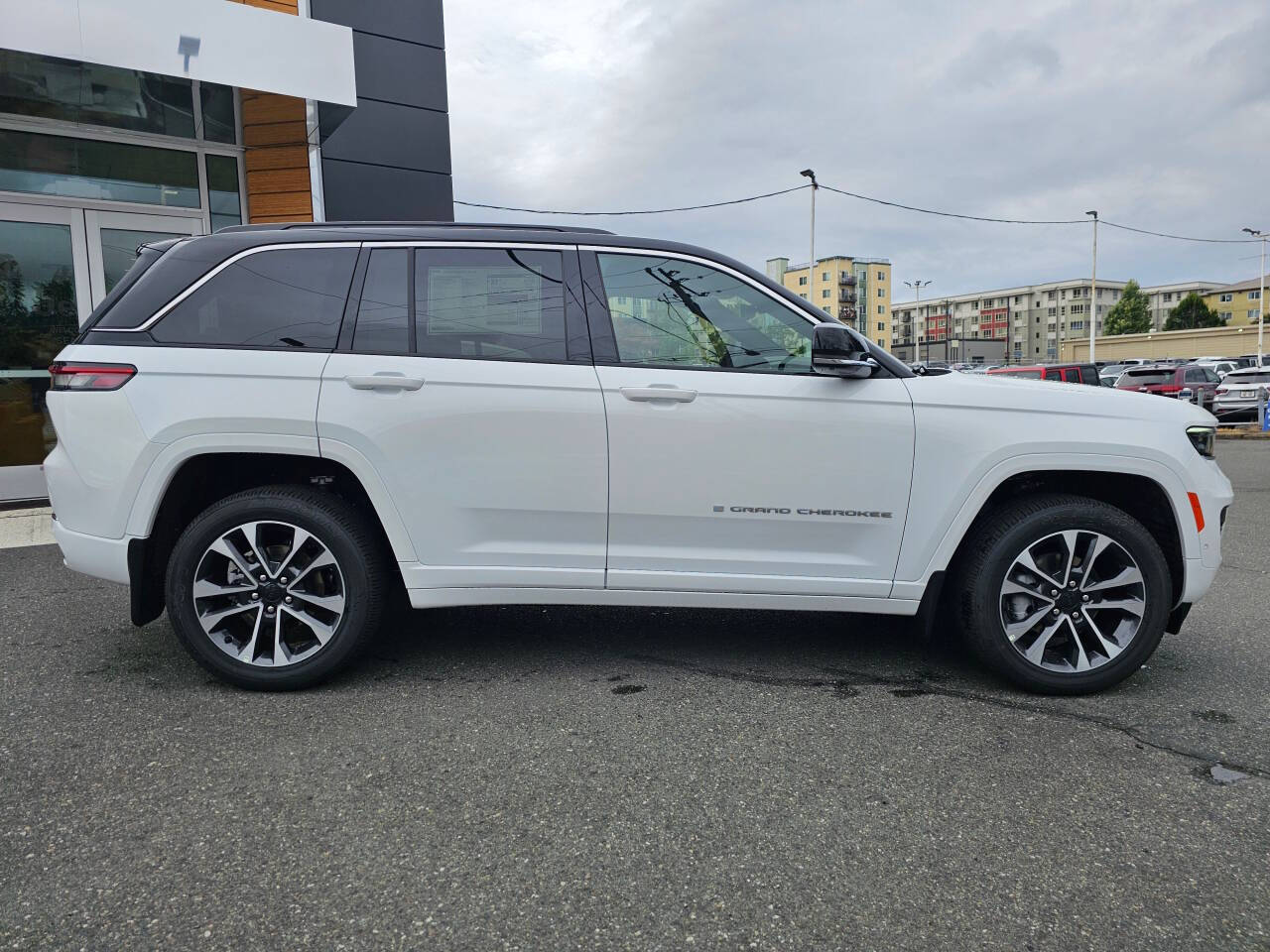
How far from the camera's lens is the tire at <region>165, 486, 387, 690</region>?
11.4 feet

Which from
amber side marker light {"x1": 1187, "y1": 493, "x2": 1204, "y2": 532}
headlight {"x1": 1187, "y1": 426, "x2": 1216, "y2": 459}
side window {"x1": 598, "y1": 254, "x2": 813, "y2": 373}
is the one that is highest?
side window {"x1": 598, "y1": 254, "x2": 813, "y2": 373}

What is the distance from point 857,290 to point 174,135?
336 feet

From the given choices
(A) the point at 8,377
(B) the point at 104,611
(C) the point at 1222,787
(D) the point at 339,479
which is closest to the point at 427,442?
(D) the point at 339,479

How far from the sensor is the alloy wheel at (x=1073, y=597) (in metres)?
3.49

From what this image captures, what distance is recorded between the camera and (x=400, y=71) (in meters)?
10.2

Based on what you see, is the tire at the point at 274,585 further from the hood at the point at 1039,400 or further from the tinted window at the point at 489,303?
the hood at the point at 1039,400

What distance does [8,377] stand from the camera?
8586mm

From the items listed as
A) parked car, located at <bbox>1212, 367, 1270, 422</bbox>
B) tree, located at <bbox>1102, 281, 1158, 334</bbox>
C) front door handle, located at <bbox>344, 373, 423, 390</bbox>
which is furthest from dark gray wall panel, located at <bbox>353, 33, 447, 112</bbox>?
tree, located at <bbox>1102, 281, 1158, 334</bbox>

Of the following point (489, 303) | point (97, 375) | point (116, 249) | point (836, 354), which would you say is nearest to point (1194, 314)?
point (116, 249)

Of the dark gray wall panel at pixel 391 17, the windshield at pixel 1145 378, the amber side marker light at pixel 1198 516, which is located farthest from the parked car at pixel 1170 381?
the amber side marker light at pixel 1198 516

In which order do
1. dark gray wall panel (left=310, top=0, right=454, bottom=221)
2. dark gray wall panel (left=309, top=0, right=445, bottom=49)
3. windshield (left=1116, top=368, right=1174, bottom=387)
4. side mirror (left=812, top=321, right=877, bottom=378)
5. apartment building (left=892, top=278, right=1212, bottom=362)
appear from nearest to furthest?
side mirror (left=812, top=321, right=877, bottom=378) < dark gray wall panel (left=309, top=0, right=445, bottom=49) < dark gray wall panel (left=310, top=0, right=454, bottom=221) < windshield (left=1116, top=368, right=1174, bottom=387) < apartment building (left=892, top=278, right=1212, bottom=362)

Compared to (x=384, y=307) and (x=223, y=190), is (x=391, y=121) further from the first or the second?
(x=384, y=307)

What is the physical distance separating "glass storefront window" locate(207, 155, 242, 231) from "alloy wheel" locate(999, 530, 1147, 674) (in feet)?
29.7

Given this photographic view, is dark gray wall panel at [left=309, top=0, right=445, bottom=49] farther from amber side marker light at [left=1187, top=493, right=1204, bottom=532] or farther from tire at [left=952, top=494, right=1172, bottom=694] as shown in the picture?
amber side marker light at [left=1187, top=493, right=1204, bottom=532]
